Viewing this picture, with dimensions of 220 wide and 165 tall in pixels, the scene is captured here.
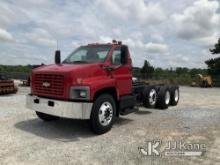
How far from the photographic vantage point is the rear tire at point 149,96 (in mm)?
10133

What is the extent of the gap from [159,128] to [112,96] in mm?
1688

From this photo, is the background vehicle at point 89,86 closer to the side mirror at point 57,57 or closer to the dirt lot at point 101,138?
the side mirror at point 57,57

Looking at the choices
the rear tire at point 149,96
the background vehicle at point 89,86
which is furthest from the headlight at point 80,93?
the rear tire at point 149,96

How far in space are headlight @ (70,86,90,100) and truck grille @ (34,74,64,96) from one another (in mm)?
301

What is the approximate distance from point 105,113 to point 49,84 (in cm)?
168

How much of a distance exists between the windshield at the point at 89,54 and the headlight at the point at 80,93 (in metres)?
1.34

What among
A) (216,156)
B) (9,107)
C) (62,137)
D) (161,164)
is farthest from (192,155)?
(9,107)

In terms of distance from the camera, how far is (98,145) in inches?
245

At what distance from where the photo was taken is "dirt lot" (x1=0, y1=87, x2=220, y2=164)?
535 cm

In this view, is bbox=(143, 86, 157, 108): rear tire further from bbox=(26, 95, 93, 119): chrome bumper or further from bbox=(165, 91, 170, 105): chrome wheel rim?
bbox=(26, 95, 93, 119): chrome bumper

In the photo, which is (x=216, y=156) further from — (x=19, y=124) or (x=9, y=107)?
(x=9, y=107)

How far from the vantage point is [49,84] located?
712 cm

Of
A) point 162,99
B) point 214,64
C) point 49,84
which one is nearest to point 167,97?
point 162,99

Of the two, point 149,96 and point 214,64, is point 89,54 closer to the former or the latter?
point 149,96
